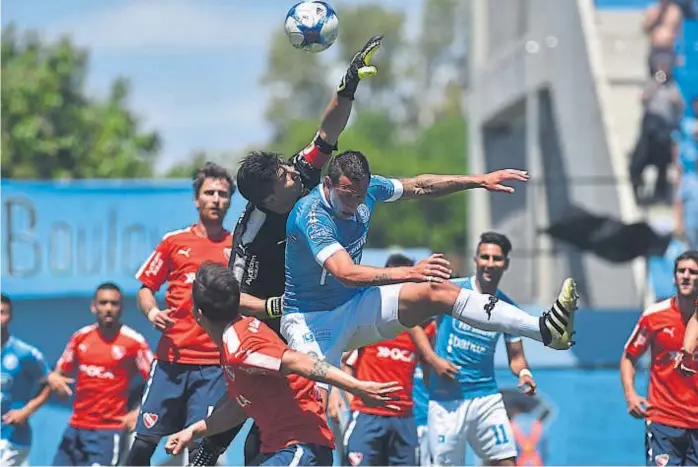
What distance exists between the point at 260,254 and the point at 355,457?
3.27 metres

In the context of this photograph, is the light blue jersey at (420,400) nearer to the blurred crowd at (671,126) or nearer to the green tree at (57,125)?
the blurred crowd at (671,126)

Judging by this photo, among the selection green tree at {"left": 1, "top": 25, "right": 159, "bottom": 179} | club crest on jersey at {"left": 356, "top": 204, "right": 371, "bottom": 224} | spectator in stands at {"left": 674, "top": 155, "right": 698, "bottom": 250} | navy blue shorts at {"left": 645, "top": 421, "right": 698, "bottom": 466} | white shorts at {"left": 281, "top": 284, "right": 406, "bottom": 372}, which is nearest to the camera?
white shorts at {"left": 281, "top": 284, "right": 406, "bottom": 372}

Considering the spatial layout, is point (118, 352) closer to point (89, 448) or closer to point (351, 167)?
point (89, 448)

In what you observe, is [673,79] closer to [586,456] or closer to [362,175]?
[586,456]

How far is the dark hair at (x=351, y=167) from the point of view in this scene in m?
8.16

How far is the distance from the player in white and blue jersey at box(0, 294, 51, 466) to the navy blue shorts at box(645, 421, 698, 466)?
18.6 feet

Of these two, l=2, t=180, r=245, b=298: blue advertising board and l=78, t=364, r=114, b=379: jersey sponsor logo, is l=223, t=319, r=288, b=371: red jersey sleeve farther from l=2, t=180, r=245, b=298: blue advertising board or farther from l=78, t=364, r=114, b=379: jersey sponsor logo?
l=2, t=180, r=245, b=298: blue advertising board

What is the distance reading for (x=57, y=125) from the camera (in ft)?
106

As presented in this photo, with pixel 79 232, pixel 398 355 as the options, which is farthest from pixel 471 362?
pixel 79 232

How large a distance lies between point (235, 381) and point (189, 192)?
7256mm

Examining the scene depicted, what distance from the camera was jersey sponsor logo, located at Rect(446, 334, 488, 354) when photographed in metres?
11.1

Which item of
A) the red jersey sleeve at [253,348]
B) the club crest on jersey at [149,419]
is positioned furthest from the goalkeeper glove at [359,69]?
the club crest on jersey at [149,419]

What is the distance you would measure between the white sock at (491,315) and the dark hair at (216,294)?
4.59 feet

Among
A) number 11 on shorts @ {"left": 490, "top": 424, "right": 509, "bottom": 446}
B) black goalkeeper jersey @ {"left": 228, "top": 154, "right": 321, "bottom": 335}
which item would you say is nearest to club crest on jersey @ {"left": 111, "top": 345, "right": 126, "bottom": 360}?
black goalkeeper jersey @ {"left": 228, "top": 154, "right": 321, "bottom": 335}
